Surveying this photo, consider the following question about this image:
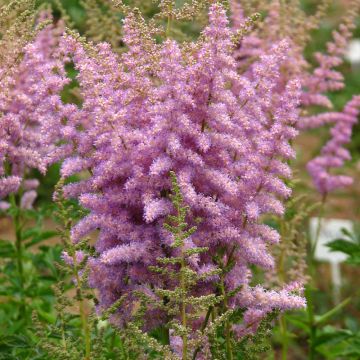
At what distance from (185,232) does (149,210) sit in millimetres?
102

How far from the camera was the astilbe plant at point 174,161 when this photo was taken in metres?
2.13

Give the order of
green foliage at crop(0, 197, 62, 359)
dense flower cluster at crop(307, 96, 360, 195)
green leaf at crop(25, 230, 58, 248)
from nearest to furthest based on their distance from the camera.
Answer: green foliage at crop(0, 197, 62, 359) → green leaf at crop(25, 230, 58, 248) → dense flower cluster at crop(307, 96, 360, 195)

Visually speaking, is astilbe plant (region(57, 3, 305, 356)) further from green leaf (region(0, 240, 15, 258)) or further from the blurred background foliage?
green leaf (region(0, 240, 15, 258))

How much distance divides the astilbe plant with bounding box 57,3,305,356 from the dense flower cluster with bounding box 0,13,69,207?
83 millimetres

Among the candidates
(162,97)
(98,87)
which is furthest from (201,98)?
(98,87)

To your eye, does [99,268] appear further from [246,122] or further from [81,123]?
[246,122]

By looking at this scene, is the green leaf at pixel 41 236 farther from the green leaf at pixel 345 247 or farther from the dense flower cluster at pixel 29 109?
the green leaf at pixel 345 247

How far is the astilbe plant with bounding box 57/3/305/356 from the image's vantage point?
2.13m

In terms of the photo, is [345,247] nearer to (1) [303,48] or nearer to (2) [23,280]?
(1) [303,48]

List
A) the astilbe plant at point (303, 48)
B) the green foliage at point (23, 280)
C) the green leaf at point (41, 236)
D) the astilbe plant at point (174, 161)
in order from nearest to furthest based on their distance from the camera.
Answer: the astilbe plant at point (174, 161)
the astilbe plant at point (303, 48)
the green foliage at point (23, 280)
the green leaf at point (41, 236)

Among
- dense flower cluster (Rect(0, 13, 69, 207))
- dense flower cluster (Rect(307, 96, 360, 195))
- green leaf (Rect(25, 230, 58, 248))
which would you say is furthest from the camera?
dense flower cluster (Rect(307, 96, 360, 195))

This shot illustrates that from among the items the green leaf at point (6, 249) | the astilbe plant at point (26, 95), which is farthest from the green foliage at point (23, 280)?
the astilbe plant at point (26, 95)

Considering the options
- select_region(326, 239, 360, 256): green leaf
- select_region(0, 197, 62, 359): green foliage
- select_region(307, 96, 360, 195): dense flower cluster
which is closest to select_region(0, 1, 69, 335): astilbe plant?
select_region(0, 197, 62, 359): green foliage

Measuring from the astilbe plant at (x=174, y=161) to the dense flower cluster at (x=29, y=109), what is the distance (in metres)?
0.08
